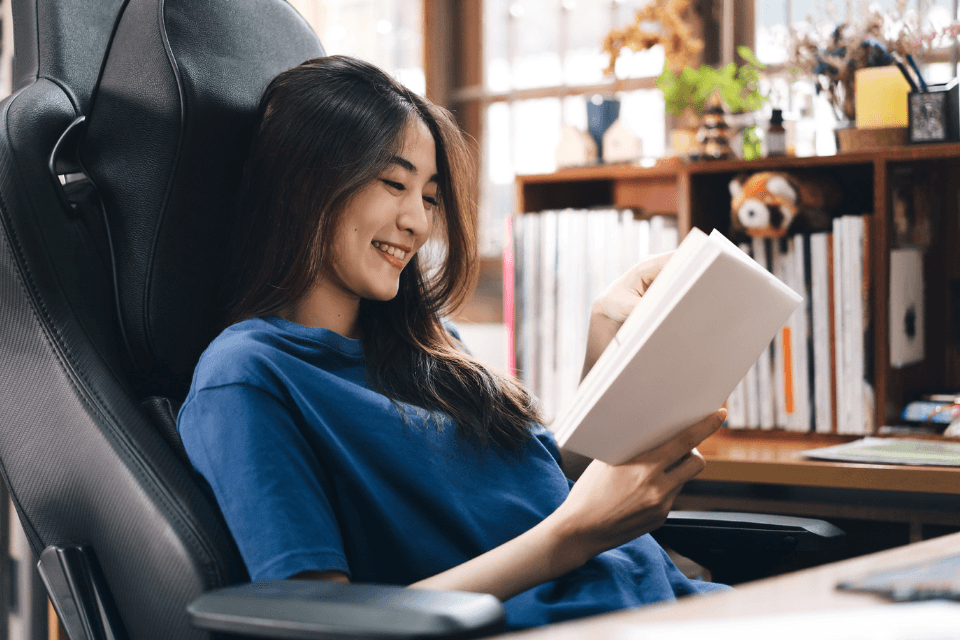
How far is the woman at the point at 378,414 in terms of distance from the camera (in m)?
0.88

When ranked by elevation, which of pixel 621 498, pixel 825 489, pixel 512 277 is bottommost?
pixel 825 489

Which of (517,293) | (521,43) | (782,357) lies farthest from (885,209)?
(521,43)

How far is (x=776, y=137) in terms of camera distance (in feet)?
5.85

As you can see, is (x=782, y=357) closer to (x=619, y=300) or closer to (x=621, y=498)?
(x=619, y=300)

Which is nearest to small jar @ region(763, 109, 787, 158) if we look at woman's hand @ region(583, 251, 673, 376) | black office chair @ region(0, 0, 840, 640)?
woman's hand @ region(583, 251, 673, 376)

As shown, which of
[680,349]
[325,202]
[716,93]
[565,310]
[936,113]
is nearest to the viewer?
[680,349]

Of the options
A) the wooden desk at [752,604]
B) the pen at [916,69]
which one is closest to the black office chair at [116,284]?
the wooden desk at [752,604]

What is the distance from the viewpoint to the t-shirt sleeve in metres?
0.82

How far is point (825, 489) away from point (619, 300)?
0.54 m

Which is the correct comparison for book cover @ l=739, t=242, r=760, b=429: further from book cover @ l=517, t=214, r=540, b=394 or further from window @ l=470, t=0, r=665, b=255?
window @ l=470, t=0, r=665, b=255

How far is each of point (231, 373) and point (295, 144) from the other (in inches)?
11.4

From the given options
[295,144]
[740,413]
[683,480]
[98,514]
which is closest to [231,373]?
[98,514]

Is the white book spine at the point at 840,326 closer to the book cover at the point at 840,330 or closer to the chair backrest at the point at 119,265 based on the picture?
the book cover at the point at 840,330

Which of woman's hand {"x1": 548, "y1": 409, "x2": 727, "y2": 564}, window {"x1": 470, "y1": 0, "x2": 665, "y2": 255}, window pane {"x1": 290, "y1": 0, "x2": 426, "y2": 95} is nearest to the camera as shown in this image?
woman's hand {"x1": 548, "y1": 409, "x2": 727, "y2": 564}
